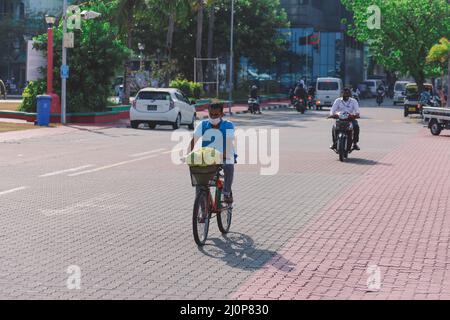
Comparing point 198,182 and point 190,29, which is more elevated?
point 190,29

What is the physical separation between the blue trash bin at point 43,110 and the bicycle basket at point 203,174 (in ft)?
80.7

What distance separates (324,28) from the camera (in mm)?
107812

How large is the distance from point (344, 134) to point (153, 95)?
14104mm

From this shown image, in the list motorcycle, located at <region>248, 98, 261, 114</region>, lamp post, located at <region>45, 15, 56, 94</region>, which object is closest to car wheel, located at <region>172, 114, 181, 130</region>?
lamp post, located at <region>45, 15, 56, 94</region>

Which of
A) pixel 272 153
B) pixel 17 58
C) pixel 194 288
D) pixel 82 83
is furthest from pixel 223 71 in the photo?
pixel 194 288

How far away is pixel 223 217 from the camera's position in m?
10.8

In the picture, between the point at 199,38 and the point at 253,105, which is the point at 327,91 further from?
the point at 253,105

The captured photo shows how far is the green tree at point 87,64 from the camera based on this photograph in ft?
126

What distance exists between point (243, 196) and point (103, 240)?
4.58m

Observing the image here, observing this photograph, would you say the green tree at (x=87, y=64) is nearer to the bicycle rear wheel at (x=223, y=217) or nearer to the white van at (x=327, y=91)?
the white van at (x=327, y=91)

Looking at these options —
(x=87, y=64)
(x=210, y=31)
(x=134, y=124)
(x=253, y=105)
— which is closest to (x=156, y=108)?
(x=134, y=124)

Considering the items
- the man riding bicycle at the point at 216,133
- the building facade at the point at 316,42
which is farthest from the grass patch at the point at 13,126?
the building facade at the point at 316,42

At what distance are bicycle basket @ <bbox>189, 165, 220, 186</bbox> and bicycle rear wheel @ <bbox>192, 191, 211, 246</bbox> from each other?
124mm
